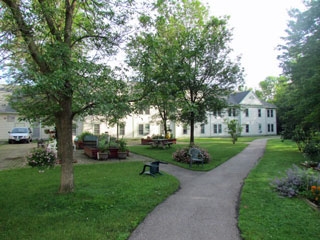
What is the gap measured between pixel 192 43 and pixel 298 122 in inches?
383

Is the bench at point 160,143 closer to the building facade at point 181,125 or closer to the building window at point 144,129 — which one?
Answer: the building facade at point 181,125

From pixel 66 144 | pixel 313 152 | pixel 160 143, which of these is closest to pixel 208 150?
pixel 160 143

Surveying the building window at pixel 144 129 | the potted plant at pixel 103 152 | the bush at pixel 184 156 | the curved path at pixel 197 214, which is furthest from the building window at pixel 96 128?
the curved path at pixel 197 214

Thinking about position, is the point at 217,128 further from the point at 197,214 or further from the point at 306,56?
the point at 197,214

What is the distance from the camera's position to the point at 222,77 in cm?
1364

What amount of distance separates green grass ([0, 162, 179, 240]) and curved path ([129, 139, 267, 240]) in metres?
0.29

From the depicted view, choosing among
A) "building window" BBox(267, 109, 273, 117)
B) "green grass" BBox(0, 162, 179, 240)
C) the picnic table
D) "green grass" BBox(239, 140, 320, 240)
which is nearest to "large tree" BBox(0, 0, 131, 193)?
"green grass" BBox(0, 162, 179, 240)

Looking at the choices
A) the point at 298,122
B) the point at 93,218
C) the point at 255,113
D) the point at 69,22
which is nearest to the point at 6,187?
the point at 93,218

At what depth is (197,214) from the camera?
4.53 m

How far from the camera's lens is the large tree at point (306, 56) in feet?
35.3

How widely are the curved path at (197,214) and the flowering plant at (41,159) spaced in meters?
6.13

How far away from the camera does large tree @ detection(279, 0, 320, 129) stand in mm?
10766

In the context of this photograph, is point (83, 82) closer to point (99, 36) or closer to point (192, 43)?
point (99, 36)

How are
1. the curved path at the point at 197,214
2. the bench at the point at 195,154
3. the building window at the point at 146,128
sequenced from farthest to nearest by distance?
the building window at the point at 146,128
the bench at the point at 195,154
the curved path at the point at 197,214
